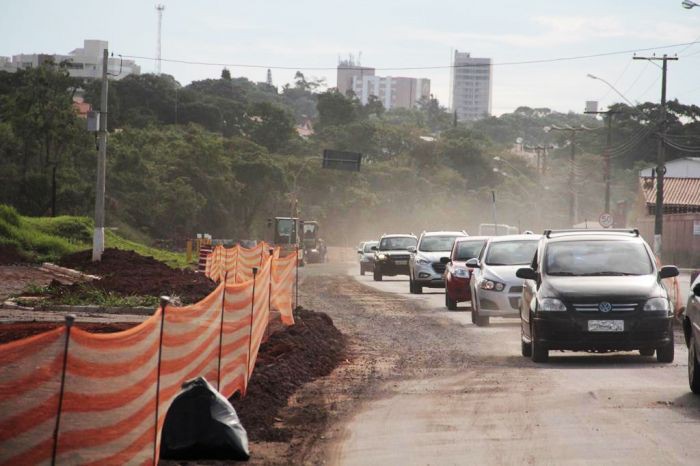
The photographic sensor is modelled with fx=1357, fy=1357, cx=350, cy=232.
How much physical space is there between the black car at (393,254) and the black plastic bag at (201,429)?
4044 cm

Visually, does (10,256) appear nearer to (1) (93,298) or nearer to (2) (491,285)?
(1) (93,298)

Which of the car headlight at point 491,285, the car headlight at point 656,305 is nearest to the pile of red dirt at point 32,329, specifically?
the car headlight at point 656,305

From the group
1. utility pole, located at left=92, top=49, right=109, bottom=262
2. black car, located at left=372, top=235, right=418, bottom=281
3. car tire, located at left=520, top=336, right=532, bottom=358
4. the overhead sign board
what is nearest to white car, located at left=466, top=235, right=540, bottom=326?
car tire, located at left=520, top=336, right=532, bottom=358

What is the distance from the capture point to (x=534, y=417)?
12.5 metres

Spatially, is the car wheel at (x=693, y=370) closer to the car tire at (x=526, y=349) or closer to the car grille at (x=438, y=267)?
the car tire at (x=526, y=349)

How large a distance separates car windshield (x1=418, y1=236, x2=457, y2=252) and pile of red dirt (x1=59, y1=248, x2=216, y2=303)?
20.8 feet

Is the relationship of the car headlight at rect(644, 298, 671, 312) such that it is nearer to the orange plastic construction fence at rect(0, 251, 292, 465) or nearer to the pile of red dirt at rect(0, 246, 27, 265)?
the orange plastic construction fence at rect(0, 251, 292, 465)

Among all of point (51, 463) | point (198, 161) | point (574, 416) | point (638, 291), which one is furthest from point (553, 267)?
point (198, 161)

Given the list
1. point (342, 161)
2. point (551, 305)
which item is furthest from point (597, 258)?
point (342, 161)

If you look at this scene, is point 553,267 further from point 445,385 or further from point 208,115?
point 208,115

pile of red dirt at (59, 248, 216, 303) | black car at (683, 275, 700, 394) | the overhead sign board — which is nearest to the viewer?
black car at (683, 275, 700, 394)

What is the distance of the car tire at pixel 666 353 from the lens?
17500 millimetres

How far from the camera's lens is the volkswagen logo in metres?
17.2

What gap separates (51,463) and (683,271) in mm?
63718
